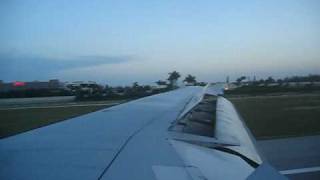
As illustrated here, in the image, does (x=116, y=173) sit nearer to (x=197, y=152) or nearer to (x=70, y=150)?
(x=70, y=150)

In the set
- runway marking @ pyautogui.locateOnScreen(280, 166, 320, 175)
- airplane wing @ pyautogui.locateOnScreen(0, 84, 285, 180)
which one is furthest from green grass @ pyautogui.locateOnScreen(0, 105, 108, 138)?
airplane wing @ pyautogui.locateOnScreen(0, 84, 285, 180)

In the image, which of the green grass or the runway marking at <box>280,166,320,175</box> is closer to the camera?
the runway marking at <box>280,166,320,175</box>

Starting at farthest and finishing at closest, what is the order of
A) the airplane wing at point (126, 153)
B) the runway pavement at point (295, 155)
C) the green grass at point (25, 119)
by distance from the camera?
the green grass at point (25, 119), the runway pavement at point (295, 155), the airplane wing at point (126, 153)

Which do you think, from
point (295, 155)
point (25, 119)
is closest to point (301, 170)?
point (295, 155)

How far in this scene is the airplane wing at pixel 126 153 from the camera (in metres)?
1.63

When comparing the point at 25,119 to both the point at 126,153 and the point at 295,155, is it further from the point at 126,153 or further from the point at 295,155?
the point at 126,153

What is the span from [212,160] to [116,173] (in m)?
0.91

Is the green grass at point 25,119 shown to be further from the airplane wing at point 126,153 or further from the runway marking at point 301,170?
the airplane wing at point 126,153

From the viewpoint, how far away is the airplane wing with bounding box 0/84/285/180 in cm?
163

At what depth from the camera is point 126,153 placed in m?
1.92

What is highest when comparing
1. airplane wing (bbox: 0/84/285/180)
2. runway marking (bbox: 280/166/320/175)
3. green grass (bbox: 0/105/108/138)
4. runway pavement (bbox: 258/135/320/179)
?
airplane wing (bbox: 0/84/285/180)

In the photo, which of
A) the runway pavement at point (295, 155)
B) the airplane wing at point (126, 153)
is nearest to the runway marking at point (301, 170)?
the runway pavement at point (295, 155)

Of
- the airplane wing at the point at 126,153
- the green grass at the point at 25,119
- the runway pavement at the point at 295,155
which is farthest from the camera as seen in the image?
the green grass at the point at 25,119

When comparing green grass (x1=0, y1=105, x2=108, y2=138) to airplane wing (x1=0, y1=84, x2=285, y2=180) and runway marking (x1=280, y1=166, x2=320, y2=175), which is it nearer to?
runway marking (x1=280, y1=166, x2=320, y2=175)
